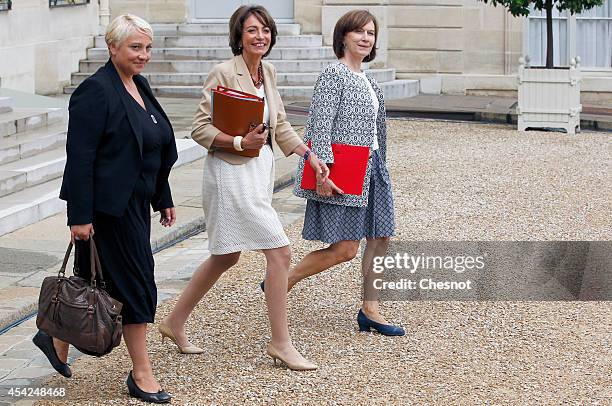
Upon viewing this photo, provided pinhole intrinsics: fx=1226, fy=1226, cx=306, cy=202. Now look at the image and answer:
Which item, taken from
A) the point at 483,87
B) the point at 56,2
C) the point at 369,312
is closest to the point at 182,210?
the point at 369,312

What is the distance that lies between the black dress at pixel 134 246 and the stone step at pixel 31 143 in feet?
17.8

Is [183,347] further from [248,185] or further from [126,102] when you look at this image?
[126,102]

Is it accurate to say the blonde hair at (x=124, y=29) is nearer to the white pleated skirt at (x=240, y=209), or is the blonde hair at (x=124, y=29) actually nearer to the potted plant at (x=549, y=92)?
the white pleated skirt at (x=240, y=209)

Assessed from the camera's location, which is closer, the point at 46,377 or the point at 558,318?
the point at 46,377

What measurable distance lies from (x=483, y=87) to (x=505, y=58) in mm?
585

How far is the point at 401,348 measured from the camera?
19.3ft

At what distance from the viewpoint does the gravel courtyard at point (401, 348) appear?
5.16 metres

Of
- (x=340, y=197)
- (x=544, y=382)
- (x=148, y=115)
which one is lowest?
(x=544, y=382)

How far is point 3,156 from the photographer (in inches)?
402

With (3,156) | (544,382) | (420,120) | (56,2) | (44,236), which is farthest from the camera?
(56,2)

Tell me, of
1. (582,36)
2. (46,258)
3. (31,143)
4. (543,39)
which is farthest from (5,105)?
(582,36)

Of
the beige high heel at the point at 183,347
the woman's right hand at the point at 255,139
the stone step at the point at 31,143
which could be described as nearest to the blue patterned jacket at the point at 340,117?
the woman's right hand at the point at 255,139

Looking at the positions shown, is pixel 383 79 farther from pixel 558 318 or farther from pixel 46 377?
pixel 46 377

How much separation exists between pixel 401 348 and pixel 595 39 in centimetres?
1458
